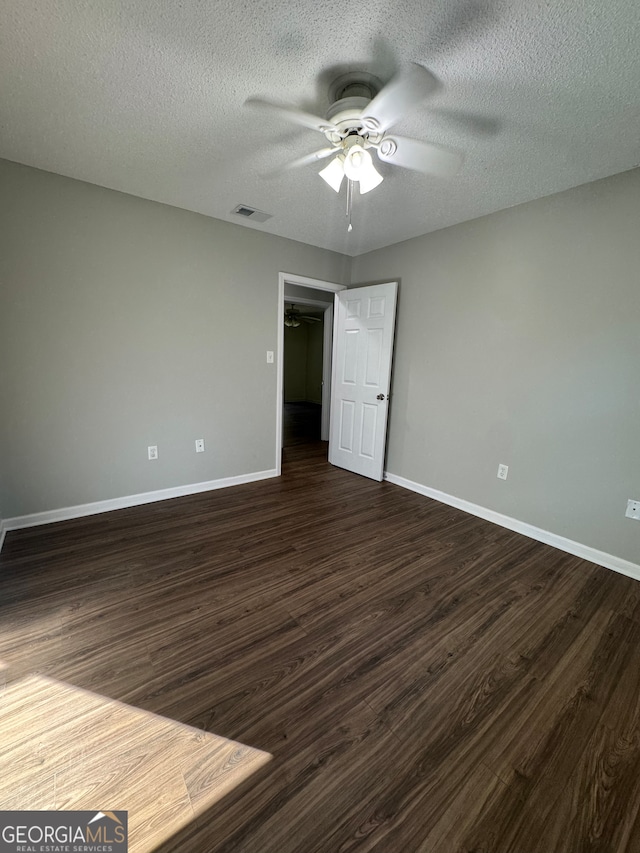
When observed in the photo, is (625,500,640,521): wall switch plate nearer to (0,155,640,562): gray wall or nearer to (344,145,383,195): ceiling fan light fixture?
(0,155,640,562): gray wall

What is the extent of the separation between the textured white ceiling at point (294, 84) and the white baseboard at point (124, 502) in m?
2.40

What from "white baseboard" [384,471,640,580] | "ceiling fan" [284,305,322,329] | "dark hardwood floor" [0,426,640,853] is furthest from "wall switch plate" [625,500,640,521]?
"ceiling fan" [284,305,322,329]

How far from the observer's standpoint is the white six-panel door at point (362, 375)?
138 inches

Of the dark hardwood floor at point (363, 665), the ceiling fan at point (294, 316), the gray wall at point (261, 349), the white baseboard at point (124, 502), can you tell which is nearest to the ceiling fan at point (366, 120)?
the gray wall at point (261, 349)

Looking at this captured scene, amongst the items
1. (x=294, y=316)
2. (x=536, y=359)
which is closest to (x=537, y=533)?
(x=536, y=359)

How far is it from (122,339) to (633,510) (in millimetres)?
3816

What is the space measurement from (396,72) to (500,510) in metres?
2.86

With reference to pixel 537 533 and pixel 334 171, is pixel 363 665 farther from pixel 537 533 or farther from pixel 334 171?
pixel 334 171

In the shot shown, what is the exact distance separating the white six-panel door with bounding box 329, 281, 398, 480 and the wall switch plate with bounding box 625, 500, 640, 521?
198cm

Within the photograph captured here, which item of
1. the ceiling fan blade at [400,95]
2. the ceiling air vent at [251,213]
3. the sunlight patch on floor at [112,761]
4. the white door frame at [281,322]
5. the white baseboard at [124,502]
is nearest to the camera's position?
the sunlight patch on floor at [112,761]

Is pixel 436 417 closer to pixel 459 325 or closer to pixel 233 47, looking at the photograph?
pixel 459 325

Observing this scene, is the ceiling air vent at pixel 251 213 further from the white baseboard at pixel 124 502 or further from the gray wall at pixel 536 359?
the white baseboard at pixel 124 502

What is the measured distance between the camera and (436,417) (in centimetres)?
326

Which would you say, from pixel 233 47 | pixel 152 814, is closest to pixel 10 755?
pixel 152 814
